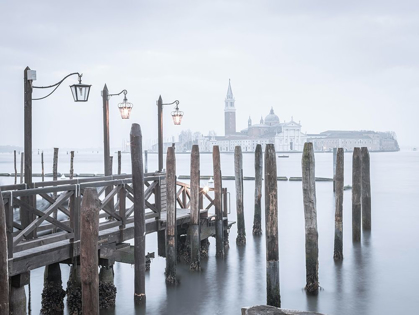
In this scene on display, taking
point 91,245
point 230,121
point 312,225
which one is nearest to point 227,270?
point 312,225

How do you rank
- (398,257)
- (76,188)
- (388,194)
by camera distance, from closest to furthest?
1. (76,188)
2. (398,257)
3. (388,194)

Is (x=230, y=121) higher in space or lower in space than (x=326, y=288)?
higher

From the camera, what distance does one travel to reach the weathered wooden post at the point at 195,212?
8.81 m

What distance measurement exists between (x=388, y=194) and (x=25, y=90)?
80.8ft

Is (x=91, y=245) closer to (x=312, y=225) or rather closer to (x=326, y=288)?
(x=312, y=225)

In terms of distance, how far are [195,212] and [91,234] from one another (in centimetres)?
393

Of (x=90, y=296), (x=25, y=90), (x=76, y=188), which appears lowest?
(x=90, y=296)

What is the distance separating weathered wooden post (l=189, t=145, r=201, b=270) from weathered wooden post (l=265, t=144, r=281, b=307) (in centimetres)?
183

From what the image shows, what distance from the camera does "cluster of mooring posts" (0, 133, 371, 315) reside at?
5.07 meters

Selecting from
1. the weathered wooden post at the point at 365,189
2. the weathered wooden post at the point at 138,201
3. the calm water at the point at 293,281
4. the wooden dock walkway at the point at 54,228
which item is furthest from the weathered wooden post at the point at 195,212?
the weathered wooden post at the point at 365,189

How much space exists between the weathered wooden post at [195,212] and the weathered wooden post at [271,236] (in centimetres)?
183

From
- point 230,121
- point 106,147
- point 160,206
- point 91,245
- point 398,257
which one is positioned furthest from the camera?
point 230,121

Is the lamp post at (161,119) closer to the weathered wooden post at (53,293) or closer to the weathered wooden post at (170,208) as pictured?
the weathered wooden post at (170,208)

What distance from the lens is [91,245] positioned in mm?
5023
